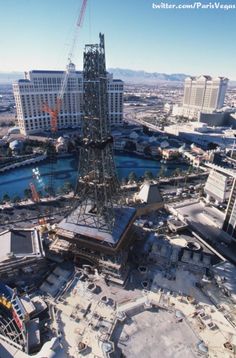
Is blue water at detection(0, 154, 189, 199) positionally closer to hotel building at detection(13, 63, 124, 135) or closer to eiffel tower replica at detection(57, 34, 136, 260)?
hotel building at detection(13, 63, 124, 135)

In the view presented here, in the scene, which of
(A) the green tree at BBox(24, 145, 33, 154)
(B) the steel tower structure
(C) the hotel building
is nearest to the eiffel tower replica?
(B) the steel tower structure

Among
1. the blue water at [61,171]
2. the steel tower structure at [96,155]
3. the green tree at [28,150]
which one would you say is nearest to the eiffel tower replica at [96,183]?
the steel tower structure at [96,155]

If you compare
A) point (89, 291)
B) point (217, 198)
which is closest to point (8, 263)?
point (89, 291)

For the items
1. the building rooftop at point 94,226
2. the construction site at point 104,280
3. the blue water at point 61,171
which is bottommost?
the blue water at point 61,171

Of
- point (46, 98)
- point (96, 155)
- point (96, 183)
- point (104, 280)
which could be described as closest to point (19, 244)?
point (104, 280)

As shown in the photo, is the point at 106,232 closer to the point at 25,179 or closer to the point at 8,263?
the point at 8,263

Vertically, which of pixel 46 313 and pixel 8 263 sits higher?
pixel 8 263

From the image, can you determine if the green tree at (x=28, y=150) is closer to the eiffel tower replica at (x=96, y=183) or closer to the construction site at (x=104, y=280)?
the construction site at (x=104, y=280)
